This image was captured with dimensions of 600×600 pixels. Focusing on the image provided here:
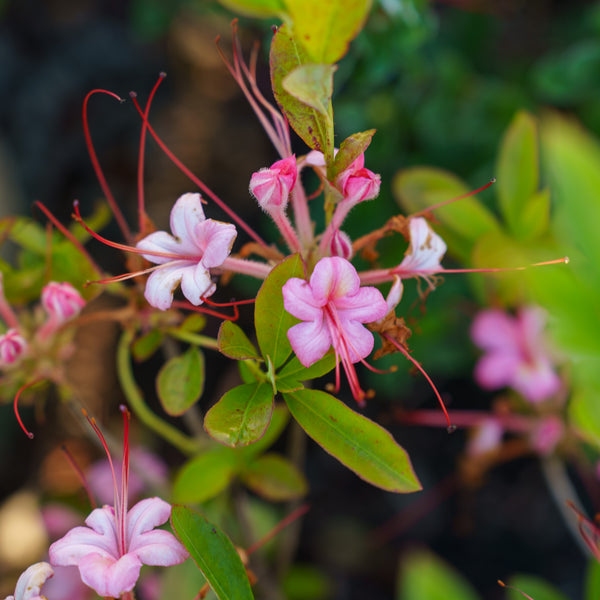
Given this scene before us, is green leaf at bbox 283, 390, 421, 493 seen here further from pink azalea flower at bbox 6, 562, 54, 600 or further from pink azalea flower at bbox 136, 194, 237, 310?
pink azalea flower at bbox 6, 562, 54, 600

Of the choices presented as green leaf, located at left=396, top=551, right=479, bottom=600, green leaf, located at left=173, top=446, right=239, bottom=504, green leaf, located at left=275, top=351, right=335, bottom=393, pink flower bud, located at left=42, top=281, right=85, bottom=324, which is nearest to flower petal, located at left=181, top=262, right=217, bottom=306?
green leaf, located at left=275, top=351, right=335, bottom=393

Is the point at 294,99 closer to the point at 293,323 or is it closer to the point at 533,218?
the point at 293,323

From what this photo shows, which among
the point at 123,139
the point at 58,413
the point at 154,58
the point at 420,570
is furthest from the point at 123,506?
the point at 154,58

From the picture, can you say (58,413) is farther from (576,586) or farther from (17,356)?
(576,586)

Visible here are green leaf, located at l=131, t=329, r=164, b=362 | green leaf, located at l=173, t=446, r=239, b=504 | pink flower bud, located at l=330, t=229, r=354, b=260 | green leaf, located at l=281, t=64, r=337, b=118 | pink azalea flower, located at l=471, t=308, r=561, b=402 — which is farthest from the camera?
→ pink azalea flower, located at l=471, t=308, r=561, b=402

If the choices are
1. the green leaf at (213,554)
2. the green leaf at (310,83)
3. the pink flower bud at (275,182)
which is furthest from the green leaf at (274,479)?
the green leaf at (310,83)

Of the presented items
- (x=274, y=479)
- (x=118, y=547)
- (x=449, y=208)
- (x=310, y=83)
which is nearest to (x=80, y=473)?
(x=118, y=547)

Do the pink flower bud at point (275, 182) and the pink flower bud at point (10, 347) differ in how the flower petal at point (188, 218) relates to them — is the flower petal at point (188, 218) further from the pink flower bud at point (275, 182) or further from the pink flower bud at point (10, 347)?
the pink flower bud at point (10, 347)
